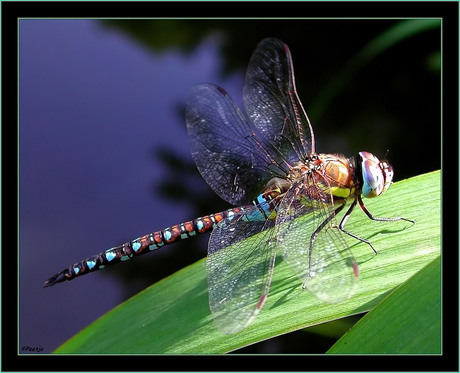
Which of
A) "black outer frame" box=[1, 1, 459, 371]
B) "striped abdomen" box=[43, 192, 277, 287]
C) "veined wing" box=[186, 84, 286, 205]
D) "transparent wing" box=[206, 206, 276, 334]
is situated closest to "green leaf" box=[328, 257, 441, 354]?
"black outer frame" box=[1, 1, 459, 371]

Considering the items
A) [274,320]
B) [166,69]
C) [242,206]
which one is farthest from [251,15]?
[166,69]

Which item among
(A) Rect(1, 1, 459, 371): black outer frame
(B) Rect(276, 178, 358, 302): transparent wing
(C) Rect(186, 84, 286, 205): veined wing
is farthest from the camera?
(C) Rect(186, 84, 286, 205): veined wing

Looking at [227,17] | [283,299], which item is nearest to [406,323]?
[283,299]

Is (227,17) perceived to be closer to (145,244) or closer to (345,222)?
(345,222)

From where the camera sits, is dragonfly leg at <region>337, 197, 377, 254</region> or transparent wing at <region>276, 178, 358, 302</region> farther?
dragonfly leg at <region>337, 197, 377, 254</region>

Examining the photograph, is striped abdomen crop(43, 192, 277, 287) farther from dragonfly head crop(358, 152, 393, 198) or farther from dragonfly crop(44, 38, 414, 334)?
dragonfly head crop(358, 152, 393, 198)

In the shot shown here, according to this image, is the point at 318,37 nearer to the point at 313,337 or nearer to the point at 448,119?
the point at 448,119

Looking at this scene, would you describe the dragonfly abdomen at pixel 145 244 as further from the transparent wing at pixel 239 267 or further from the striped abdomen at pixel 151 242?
the transparent wing at pixel 239 267
